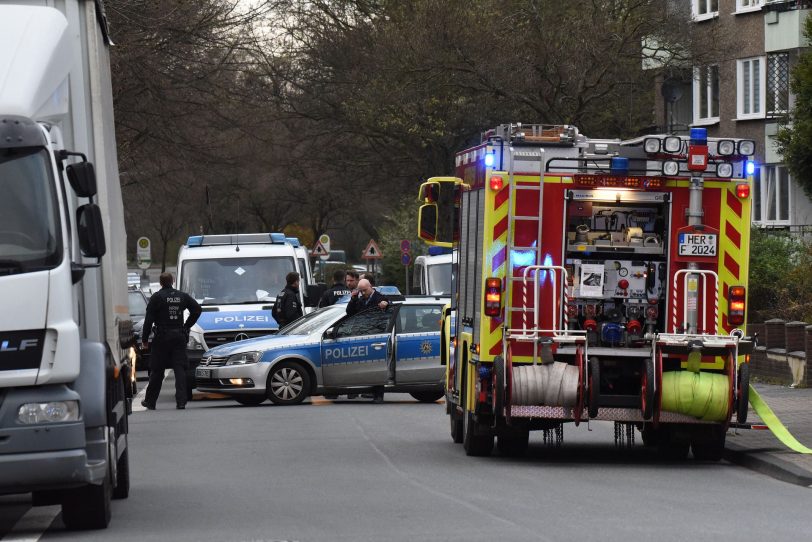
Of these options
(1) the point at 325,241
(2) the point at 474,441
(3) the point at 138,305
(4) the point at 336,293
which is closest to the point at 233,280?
(4) the point at 336,293

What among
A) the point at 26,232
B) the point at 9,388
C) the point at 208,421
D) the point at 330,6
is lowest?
the point at 208,421

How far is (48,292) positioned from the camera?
30.3 feet

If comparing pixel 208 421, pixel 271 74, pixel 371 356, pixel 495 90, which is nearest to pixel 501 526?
pixel 208 421

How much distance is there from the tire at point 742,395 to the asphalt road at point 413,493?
49 centimetres

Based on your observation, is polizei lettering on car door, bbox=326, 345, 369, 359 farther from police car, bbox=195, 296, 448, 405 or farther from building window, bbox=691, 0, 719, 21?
building window, bbox=691, 0, 719, 21

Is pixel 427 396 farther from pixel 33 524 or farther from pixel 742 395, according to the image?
pixel 33 524

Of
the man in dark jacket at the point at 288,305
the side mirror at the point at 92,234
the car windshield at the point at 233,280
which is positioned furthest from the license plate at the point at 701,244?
the car windshield at the point at 233,280

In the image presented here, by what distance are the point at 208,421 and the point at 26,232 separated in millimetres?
10597

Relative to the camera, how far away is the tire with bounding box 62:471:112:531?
10078mm

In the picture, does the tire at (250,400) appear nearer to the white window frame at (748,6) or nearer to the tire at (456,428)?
the tire at (456,428)

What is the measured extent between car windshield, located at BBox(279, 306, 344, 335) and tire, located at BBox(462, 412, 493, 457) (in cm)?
777

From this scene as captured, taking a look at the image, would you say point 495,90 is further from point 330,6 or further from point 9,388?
point 9,388

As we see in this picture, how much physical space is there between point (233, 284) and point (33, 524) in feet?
51.7

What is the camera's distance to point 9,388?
9.29m
